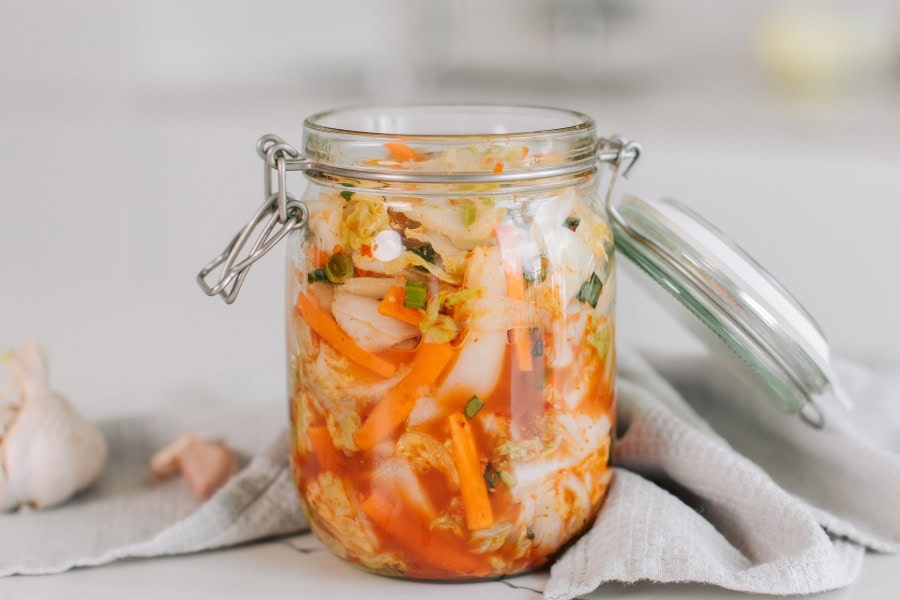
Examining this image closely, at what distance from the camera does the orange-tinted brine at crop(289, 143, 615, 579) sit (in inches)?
26.5

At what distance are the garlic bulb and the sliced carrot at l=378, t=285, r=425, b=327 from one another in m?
0.33

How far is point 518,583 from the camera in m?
0.73

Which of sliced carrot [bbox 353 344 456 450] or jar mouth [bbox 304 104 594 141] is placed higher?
jar mouth [bbox 304 104 594 141]

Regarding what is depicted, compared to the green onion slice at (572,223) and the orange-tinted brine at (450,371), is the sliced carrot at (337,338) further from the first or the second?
the green onion slice at (572,223)

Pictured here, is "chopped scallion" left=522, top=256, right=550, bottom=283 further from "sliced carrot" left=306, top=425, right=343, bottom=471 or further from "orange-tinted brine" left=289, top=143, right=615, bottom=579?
"sliced carrot" left=306, top=425, right=343, bottom=471

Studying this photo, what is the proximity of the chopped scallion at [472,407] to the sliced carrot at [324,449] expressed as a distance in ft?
0.32

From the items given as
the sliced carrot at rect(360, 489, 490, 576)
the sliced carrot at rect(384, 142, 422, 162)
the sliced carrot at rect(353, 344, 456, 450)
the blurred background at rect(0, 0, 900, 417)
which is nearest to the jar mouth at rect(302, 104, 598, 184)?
the sliced carrot at rect(384, 142, 422, 162)

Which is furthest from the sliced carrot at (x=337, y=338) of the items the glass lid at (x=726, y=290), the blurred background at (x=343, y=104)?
the blurred background at (x=343, y=104)

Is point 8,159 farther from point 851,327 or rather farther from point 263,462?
point 851,327

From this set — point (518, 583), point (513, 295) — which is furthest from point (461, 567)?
point (513, 295)

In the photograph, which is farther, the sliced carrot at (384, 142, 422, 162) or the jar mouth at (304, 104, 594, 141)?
the jar mouth at (304, 104, 594, 141)

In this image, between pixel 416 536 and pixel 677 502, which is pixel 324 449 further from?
pixel 677 502

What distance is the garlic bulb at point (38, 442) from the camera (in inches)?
32.9

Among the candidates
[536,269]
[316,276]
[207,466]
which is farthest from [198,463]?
[536,269]
